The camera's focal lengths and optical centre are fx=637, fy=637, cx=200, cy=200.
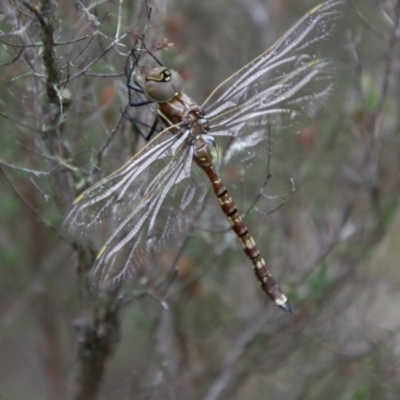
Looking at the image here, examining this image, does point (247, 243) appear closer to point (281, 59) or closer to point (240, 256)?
point (281, 59)

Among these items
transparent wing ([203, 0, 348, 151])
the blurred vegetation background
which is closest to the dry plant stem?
the blurred vegetation background

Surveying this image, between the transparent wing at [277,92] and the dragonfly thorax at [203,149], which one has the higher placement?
the transparent wing at [277,92]

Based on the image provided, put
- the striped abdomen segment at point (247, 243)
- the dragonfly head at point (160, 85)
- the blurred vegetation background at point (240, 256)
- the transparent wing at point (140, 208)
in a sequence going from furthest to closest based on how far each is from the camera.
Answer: the blurred vegetation background at point (240, 256) → the striped abdomen segment at point (247, 243) → the dragonfly head at point (160, 85) → the transparent wing at point (140, 208)

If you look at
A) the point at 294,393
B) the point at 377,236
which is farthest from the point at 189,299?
the point at 377,236

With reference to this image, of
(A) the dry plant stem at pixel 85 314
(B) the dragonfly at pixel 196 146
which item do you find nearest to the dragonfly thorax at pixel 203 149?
(B) the dragonfly at pixel 196 146

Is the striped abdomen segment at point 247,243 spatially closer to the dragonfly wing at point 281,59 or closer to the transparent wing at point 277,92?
the transparent wing at point 277,92

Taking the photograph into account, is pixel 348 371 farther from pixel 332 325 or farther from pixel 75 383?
pixel 75 383
